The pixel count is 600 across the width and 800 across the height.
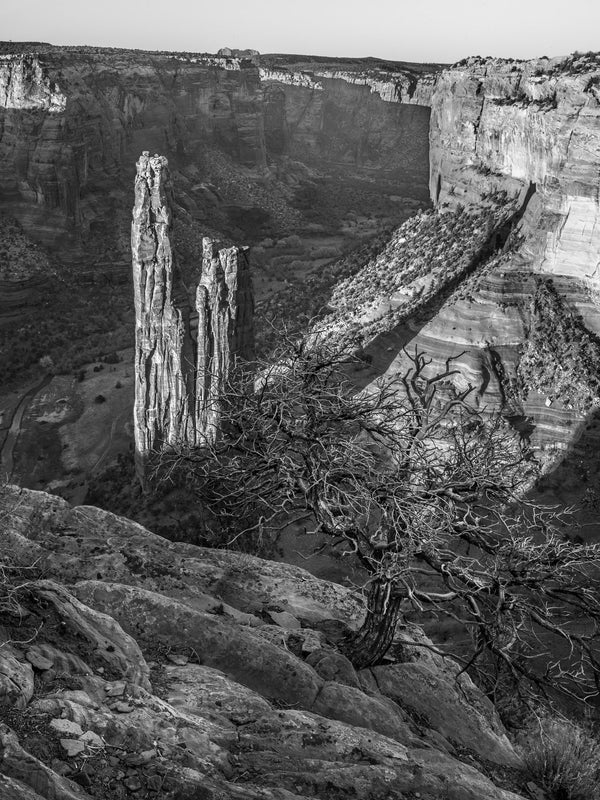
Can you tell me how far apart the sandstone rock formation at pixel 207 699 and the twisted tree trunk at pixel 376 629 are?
1.08ft

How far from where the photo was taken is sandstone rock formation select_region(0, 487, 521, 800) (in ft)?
32.3

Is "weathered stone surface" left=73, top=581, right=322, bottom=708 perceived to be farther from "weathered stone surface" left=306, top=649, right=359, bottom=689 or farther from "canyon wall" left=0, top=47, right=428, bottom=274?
"canyon wall" left=0, top=47, right=428, bottom=274

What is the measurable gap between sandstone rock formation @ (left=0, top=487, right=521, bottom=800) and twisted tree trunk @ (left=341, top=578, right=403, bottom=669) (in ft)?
1.08

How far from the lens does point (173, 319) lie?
37219 millimetres

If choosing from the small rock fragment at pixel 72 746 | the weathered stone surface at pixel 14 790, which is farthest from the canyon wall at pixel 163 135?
the weathered stone surface at pixel 14 790

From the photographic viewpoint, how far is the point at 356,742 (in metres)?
11.8

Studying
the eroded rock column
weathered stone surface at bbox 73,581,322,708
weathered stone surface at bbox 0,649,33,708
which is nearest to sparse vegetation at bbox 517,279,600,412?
the eroded rock column

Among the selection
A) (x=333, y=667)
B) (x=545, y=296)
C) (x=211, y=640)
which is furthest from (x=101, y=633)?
(x=545, y=296)

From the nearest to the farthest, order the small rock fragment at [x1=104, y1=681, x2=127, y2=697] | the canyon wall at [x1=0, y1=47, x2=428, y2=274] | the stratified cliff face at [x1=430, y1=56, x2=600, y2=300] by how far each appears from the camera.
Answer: the small rock fragment at [x1=104, y1=681, x2=127, y2=697] < the stratified cliff face at [x1=430, y1=56, x2=600, y2=300] < the canyon wall at [x1=0, y1=47, x2=428, y2=274]

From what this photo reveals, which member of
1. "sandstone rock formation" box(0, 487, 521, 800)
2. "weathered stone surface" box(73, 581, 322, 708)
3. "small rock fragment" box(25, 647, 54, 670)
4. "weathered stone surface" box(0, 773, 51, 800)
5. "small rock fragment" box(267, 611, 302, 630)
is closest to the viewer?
"weathered stone surface" box(0, 773, 51, 800)

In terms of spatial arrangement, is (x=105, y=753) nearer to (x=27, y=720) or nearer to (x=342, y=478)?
(x=27, y=720)

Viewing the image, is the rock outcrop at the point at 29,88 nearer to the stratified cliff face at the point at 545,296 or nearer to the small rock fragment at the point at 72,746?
the stratified cliff face at the point at 545,296

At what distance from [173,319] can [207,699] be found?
86.9 ft

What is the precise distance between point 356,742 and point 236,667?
2.92 metres
